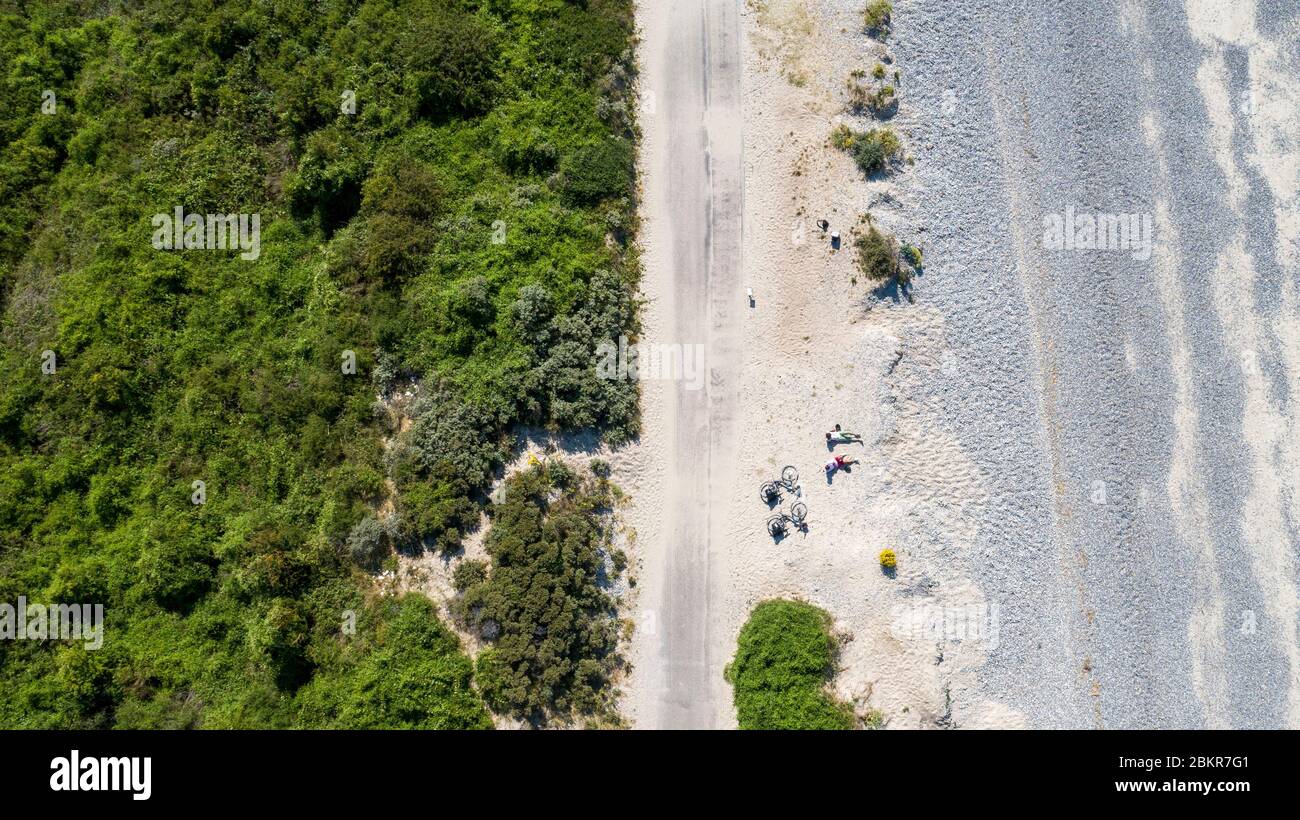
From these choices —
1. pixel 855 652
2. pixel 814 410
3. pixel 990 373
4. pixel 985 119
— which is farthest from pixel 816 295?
pixel 855 652

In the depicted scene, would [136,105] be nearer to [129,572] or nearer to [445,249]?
[445,249]

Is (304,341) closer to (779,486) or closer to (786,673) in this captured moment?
(779,486)

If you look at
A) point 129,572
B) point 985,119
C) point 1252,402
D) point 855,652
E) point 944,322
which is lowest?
point 855,652

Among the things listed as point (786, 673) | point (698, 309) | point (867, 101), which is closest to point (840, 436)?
point (698, 309)

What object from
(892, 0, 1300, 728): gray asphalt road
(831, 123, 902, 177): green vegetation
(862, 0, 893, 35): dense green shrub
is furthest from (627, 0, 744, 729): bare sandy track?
(892, 0, 1300, 728): gray asphalt road

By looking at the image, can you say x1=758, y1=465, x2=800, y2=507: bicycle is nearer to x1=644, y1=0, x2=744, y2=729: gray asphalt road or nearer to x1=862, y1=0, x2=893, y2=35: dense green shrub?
x1=644, y1=0, x2=744, y2=729: gray asphalt road
